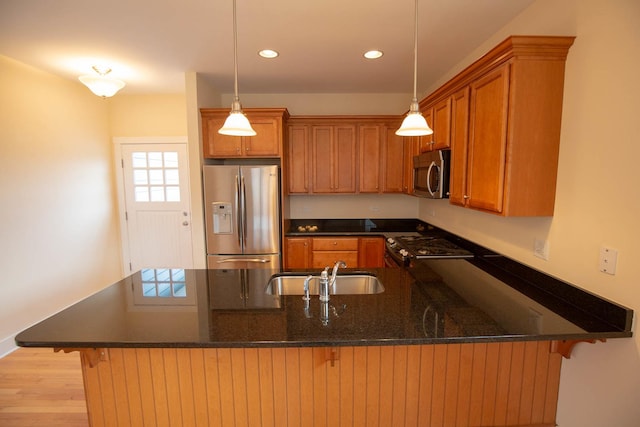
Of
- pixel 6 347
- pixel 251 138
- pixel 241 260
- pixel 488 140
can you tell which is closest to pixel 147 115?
pixel 251 138

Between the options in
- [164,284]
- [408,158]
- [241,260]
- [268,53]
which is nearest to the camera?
[164,284]

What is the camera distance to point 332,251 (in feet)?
12.0

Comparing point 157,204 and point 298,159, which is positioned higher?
point 298,159

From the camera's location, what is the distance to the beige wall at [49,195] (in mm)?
2812

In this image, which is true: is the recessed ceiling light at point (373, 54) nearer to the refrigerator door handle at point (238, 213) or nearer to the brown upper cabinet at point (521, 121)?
the brown upper cabinet at point (521, 121)

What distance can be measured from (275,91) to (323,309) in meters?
3.15

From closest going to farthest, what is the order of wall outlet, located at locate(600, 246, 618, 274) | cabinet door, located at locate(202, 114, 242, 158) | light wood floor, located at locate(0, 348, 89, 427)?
wall outlet, located at locate(600, 246, 618, 274) < light wood floor, located at locate(0, 348, 89, 427) < cabinet door, located at locate(202, 114, 242, 158)

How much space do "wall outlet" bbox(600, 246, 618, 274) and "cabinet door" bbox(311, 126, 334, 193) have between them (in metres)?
2.69

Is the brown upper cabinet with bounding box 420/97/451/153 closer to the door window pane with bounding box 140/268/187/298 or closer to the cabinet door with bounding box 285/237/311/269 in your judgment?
the cabinet door with bounding box 285/237/311/269

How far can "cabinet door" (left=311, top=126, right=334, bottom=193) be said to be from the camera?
12.2 ft

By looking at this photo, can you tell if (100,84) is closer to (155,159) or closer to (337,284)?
(155,159)

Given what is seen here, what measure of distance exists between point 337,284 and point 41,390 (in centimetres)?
240

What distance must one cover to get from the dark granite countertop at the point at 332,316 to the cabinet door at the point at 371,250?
1.73m

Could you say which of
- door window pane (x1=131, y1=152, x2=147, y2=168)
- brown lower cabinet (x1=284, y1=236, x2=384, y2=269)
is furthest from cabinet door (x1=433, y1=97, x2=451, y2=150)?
door window pane (x1=131, y1=152, x2=147, y2=168)
